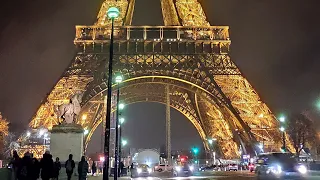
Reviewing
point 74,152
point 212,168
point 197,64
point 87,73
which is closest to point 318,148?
point 212,168

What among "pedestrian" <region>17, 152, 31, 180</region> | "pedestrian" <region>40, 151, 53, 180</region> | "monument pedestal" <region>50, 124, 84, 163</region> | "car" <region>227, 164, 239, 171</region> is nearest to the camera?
"pedestrian" <region>17, 152, 31, 180</region>

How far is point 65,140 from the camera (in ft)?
72.5

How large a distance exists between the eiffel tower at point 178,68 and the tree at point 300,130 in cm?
894

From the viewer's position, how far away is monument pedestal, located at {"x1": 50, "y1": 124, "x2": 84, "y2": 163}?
865 inches

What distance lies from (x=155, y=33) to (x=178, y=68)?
19.0 ft

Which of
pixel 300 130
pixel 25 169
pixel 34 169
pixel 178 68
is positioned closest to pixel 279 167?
pixel 34 169

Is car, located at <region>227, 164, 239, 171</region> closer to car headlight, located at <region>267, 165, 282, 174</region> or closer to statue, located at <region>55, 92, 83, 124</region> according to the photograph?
car headlight, located at <region>267, 165, 282, 174</region>

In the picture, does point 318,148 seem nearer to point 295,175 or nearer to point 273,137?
point 273,137

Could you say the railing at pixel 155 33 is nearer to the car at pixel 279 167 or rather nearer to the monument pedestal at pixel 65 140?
the car at pixel 279 167

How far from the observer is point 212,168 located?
6606cm

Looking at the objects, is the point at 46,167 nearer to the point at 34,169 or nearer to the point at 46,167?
the point at 46,167

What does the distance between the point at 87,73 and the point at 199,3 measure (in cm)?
1968

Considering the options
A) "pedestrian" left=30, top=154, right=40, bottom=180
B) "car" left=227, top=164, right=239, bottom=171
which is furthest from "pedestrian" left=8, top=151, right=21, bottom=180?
"car" left=227, top=164, right=239, bottom=171

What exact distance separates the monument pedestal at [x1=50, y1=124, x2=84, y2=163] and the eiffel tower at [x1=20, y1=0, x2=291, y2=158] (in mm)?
23278
